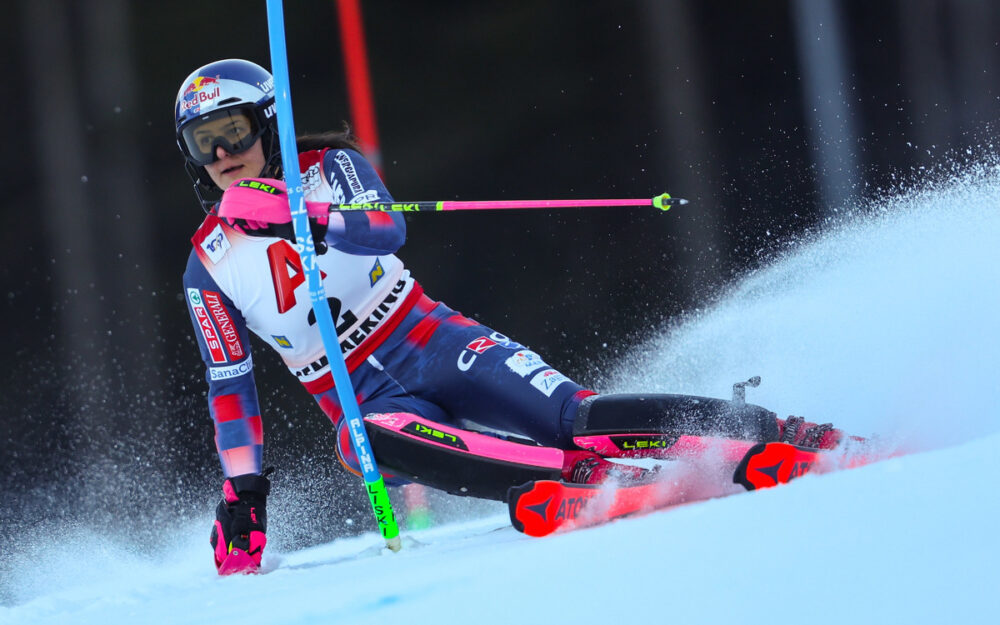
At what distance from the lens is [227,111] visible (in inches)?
95.2

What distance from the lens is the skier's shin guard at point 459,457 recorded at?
6.71ft

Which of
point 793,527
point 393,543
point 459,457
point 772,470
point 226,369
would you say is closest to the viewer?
point 793,527

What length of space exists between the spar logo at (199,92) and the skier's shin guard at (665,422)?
3.84 ft

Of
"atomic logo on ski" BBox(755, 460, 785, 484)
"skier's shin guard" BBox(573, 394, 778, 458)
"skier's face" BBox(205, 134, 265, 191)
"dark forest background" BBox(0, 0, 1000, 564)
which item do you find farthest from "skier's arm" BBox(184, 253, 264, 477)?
"dark forest background" BBox(0, 0, 1000, 564)

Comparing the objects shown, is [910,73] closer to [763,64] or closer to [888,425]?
[763,64]

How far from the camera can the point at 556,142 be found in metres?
4.14

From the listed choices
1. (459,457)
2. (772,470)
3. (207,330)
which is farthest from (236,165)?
(772,470)

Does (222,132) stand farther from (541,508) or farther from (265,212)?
(541,508)

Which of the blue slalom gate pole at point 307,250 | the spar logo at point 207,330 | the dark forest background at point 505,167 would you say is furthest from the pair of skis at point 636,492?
the dark forest background at point 505,167

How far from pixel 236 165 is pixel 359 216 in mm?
486

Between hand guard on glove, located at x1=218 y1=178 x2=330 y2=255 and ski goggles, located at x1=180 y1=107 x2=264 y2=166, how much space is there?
338 millimetres

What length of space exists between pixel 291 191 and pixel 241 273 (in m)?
0.47

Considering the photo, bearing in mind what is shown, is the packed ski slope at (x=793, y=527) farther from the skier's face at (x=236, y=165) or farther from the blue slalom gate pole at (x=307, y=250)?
the skier's face at (x=236, y=165)

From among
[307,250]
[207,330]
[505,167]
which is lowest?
[207,330]
